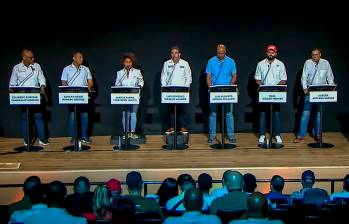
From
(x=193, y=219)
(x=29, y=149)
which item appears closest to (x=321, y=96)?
(x=29, y=149)

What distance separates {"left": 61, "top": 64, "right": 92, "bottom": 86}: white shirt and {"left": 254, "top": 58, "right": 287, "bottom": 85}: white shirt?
2.61 m

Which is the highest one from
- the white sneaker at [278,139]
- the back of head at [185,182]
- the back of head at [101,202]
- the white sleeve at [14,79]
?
the white sleeve at [14,79]

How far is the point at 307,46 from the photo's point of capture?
32.8 ft

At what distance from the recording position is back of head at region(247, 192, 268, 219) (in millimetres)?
4117

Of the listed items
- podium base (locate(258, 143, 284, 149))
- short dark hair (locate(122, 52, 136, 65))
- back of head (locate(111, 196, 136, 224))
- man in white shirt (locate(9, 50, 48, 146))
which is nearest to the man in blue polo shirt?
podium base (locate(258, 143, 284, 149))

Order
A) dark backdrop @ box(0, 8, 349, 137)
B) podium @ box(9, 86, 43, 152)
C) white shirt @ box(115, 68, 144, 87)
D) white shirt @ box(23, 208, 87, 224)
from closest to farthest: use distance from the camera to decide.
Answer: white shirt @ box(23, 208, 87, 224) → podium @ box(9, 86, 43, 152) → white shirt @ box(115, 68, 144, 87) → dark backdrop @ box(0, 8, 349, 137)

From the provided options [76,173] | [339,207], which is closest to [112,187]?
[339,207]

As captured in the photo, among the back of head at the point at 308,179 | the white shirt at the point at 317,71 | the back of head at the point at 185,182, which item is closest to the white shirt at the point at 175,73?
the white shirt at the point at 317,71

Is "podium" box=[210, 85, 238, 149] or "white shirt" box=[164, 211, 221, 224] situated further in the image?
"podium" box=[210, 85, 238, 149]

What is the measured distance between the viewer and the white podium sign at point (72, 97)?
8336 millimetres

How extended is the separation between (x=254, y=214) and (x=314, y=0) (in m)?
6.49

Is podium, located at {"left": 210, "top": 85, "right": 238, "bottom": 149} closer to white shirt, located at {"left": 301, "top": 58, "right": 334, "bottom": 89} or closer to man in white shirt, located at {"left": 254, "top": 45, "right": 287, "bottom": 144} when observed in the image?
man in white shirt, located at {"left": 254, "top": 45, "right": 287, "bottom": 144}

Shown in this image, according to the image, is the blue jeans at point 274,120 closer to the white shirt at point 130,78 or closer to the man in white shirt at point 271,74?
the man in white shirt at point 271,74

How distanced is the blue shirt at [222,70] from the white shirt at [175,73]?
0.37 m
